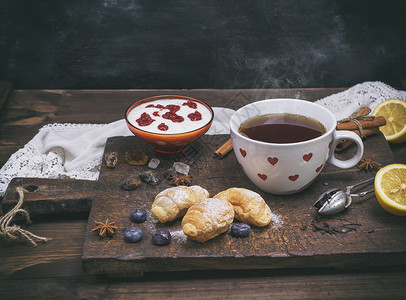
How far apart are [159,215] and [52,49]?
187 cm

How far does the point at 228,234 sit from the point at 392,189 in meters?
0.67

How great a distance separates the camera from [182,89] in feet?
10.1

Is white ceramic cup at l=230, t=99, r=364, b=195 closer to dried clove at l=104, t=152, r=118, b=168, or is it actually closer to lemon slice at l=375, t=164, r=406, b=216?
lemon slice at l=375, t=164, r=406, b=216

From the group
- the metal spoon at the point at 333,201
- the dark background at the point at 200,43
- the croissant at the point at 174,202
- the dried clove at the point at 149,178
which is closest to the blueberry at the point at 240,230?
the croissant at the point at 174,202

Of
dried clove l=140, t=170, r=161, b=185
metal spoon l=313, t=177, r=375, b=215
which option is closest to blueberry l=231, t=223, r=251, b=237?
metal spoon l=313, t=177, r=375, b=215

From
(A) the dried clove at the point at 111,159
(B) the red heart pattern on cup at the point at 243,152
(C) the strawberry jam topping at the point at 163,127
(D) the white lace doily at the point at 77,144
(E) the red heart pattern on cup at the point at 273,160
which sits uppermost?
(E) the red heart pattern on cup at the point at 273,160

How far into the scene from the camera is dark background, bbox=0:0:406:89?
110 inches

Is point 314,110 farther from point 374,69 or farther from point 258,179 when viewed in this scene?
point 374,69

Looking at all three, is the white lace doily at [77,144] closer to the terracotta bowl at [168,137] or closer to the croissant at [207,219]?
the terracotta bowl at [168,137]

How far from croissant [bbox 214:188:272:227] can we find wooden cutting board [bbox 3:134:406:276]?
0.04 metres

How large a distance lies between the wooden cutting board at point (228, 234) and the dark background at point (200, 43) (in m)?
1.27

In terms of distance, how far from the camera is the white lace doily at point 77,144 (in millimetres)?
2070

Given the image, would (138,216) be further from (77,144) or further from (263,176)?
(77,144)

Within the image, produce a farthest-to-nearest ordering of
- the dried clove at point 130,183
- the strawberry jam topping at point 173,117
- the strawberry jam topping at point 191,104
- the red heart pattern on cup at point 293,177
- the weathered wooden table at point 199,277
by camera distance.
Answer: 1. the strawberry jam topping at point 191,104
2. the strawberry jam topping at point 173,117
3. the dried clove at point 130,183
4. the red heart pattern on cup at point 293,177
5. the weathered wooden table at point 199,277
